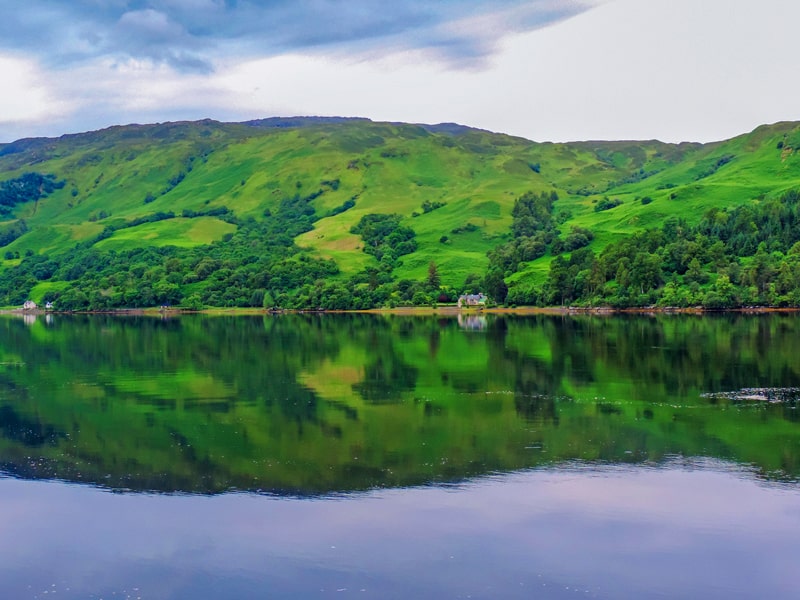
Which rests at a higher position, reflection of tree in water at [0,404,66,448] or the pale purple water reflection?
reflection of tree in water at [0,404,66,448]

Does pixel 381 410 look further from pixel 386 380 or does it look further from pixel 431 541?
pixel 431 541

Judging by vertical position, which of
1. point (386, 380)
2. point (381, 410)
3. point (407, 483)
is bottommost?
point (386, 380)

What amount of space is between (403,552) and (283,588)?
4603 millimetres

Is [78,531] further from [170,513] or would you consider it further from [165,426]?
[165,426]

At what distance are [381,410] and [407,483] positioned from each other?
18.6 meters

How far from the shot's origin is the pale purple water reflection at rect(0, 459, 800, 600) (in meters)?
26.6

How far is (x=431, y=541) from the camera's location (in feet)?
99.1

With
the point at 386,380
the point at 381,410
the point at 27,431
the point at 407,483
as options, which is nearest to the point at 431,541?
the point at 407,483

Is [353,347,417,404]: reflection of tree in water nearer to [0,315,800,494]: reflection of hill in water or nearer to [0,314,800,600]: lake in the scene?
[0,315,800,494]: reflection of hill in water

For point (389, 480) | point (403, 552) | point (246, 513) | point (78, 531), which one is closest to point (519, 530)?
point (403, 552)

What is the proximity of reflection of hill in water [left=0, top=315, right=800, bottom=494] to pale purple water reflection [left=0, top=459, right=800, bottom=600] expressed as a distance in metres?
2.74

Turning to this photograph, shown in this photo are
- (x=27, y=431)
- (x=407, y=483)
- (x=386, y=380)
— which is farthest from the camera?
(x=386, y=380)

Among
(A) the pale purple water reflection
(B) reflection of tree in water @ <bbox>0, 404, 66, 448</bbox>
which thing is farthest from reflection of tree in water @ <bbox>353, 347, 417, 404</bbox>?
(A) the pale purple water reflection

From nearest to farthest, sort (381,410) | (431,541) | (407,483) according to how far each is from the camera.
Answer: (431,541) < (407,483) < (381,410)
